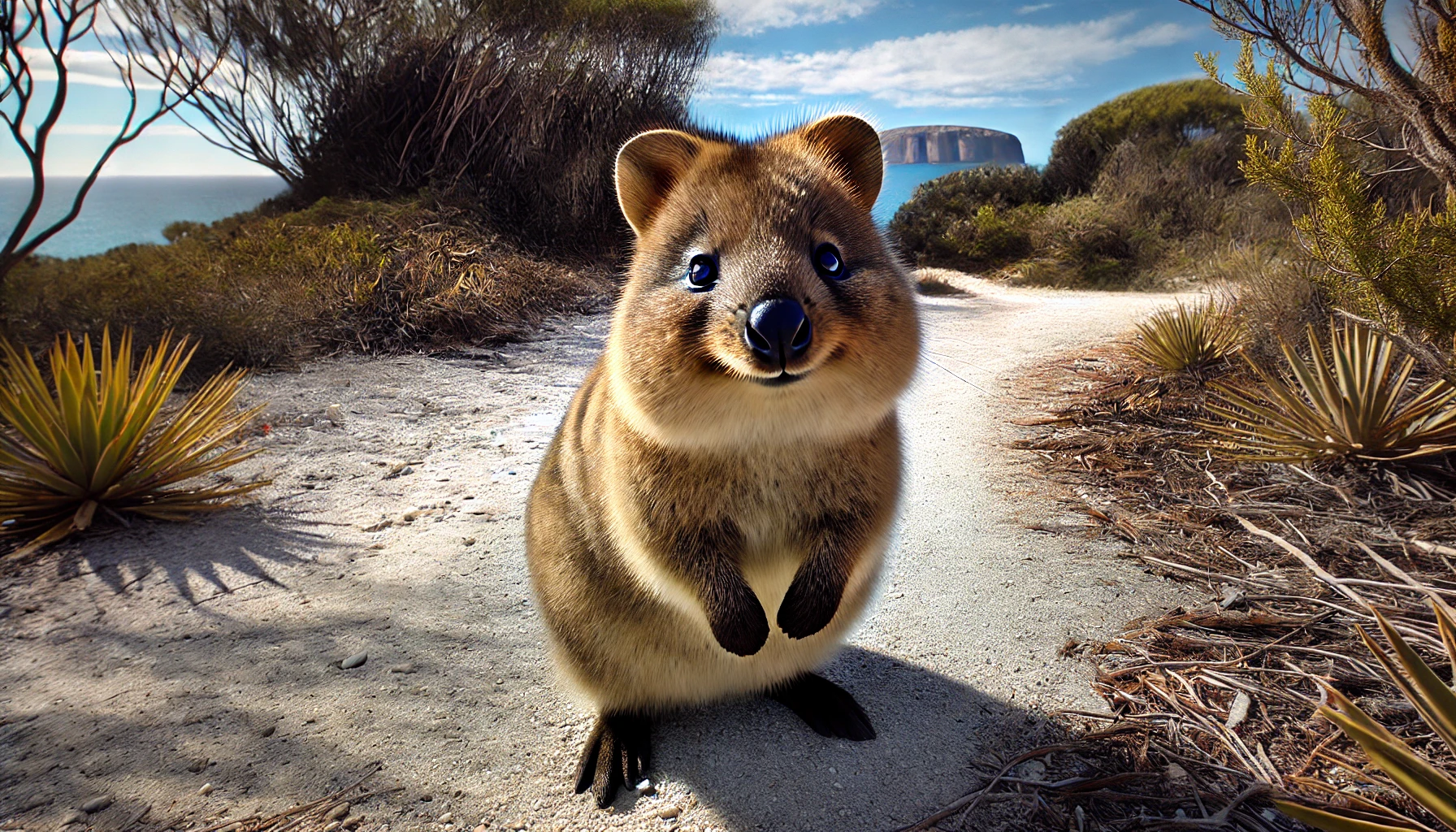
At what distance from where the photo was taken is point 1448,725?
4.88 feet

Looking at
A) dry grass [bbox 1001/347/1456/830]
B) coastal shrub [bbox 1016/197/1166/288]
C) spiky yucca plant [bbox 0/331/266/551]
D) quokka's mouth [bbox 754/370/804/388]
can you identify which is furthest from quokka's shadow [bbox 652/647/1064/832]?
coastal shrub [bbox 1016/197/1166/288]

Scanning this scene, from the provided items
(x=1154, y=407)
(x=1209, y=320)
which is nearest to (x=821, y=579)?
(x=1154, y=407)

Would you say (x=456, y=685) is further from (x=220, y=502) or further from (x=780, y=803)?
(x=220, y=502)

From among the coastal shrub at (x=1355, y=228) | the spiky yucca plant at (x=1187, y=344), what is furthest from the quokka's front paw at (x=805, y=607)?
the spiky yucca plant at (x=1187, y=344)

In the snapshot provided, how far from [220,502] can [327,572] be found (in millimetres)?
1095

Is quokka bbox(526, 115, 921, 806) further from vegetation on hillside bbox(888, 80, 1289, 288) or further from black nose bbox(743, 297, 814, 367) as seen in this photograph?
vegetation on hillside bbox(888, 80, 1289, 288)

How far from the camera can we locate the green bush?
18.9 metres

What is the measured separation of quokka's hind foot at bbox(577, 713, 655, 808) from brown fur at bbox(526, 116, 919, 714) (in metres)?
0.07

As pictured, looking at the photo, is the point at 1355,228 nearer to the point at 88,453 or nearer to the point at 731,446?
the point at 731,446

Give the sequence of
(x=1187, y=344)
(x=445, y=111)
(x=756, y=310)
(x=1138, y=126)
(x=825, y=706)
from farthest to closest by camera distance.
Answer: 1. (x=1138, y=126)
2. (x=445, y=111)
3. (x=1187, y=344)
4. (x=825, y=706)
5. (x=756, y=310)

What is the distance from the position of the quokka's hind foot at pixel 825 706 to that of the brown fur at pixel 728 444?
3.5 inches

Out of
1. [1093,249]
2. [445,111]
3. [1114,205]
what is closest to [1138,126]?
[1114,205]

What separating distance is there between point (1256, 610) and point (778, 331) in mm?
2342

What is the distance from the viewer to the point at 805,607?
1.92 m
